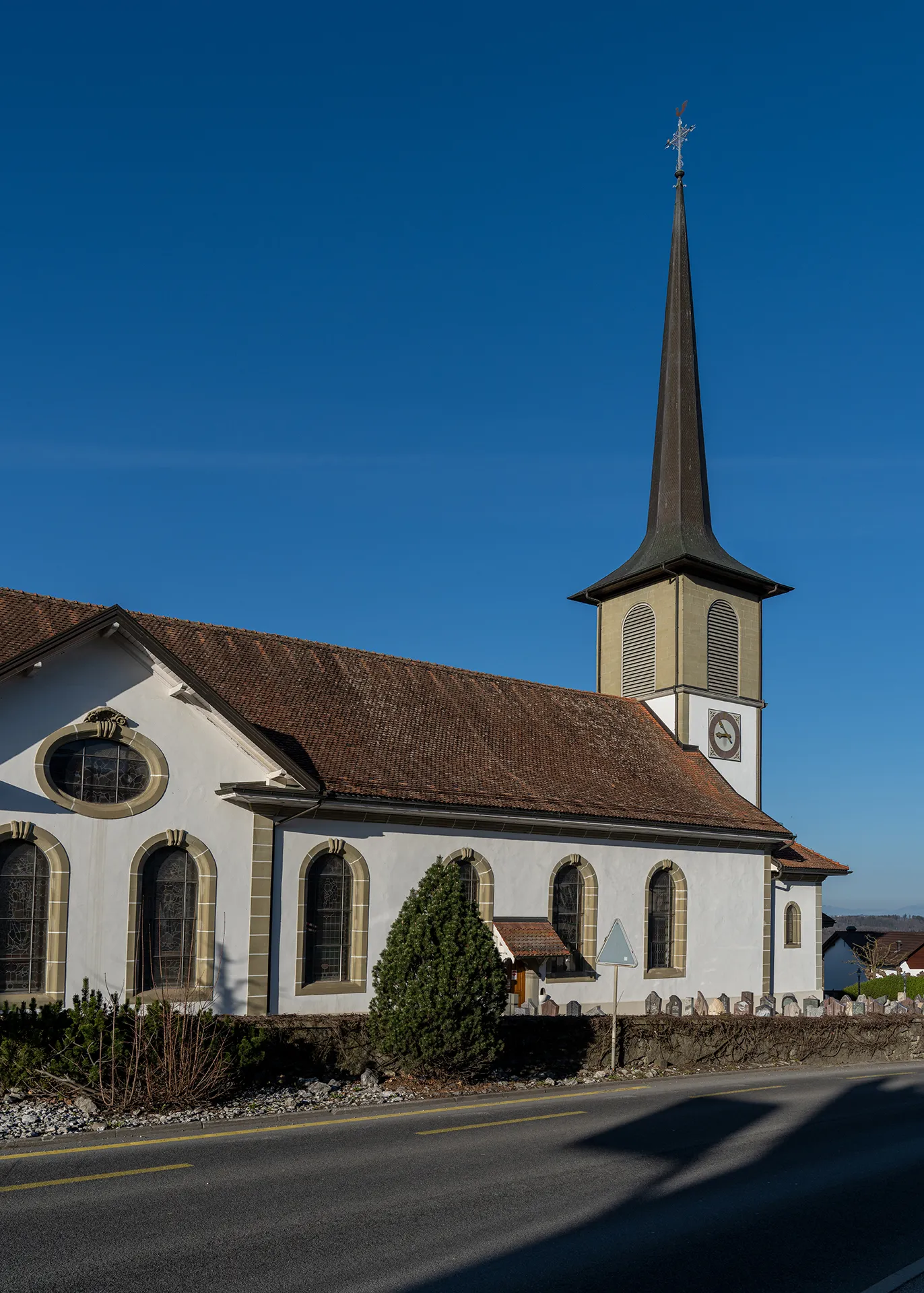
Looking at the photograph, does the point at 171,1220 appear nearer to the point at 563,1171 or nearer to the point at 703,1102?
the point at 563,1171

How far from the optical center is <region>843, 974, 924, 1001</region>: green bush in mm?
45969

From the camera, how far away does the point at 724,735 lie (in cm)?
3616

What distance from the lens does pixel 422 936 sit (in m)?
17.8

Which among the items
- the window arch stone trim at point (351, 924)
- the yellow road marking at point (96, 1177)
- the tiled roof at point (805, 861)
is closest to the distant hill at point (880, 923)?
the tiled roof at point (805, 861)

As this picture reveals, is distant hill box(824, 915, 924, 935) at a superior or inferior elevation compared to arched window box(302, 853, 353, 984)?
inferior

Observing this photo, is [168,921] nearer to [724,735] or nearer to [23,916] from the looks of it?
[23,916]

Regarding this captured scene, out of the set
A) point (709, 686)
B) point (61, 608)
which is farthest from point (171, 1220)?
point (709, 686)

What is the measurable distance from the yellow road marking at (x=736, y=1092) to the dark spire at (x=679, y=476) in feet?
64.3

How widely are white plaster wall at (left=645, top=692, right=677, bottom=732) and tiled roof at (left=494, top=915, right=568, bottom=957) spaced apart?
1057 cm

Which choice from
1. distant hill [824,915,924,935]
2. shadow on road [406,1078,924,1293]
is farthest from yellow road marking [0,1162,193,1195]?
distant hill [824,915,924,935]

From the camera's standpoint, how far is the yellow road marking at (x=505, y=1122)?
13.8 m

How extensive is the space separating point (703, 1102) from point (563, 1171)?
5897 millimetres

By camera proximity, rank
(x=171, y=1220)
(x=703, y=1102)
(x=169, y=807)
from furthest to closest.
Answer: (x=169, y=807)
(x=703, y=1102)
(x=171, y=1220)

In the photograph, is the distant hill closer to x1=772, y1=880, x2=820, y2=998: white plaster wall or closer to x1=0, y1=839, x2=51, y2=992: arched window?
x1=772, y1=880, x2=820, y2=998: white plaster wall
